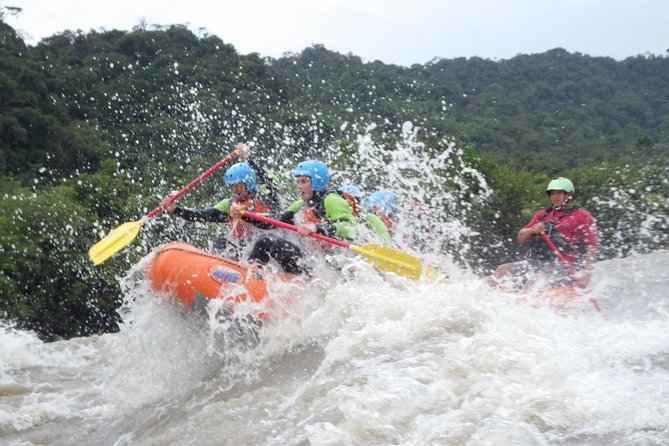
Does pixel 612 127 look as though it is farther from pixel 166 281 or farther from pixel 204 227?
pixel 166 281

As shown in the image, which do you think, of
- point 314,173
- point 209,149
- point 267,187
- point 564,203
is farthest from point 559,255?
point 209,149

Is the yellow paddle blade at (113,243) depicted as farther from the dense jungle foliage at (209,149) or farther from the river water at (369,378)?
the dense jungle foliage at (209,149)

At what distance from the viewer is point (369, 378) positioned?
4.42 metres

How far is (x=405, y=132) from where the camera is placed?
8820 mm

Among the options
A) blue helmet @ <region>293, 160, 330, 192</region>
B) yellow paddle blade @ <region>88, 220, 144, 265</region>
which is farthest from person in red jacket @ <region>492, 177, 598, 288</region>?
yellow paddle blade @ <region>88, 220, 144, 265</region>

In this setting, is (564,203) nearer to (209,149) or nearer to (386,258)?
(386,258)

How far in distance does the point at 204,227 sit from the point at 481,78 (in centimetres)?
4376

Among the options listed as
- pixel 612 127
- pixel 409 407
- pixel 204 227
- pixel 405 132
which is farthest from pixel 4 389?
pixel 612 127

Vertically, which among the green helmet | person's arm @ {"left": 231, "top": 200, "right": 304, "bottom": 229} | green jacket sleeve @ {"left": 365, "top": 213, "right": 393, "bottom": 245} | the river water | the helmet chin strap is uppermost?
the green helmet

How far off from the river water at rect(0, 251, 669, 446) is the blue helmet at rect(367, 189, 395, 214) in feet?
8.96

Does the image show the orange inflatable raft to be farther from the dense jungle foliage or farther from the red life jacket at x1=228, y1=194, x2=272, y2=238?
the dense jungle foliage

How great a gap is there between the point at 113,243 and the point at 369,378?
367 centimetres

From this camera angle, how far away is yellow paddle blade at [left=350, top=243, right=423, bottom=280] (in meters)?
6.58

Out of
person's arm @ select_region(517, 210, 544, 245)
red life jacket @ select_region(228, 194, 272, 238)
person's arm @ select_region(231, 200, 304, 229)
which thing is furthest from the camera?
red life jacket @ select_region(228, 194, 272, 238)
